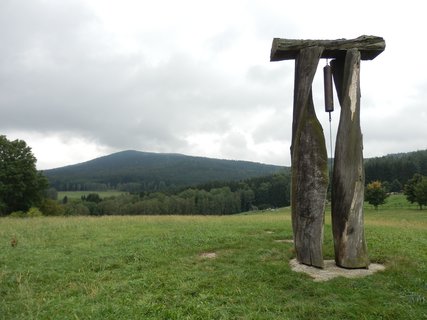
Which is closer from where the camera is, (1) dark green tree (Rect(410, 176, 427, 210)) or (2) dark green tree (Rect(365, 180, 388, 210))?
(1) dark green tree (Rect(410, 176, 427, 210))

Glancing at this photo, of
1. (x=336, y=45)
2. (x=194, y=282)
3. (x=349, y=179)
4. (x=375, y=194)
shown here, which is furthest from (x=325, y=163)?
(x=375, y=194)

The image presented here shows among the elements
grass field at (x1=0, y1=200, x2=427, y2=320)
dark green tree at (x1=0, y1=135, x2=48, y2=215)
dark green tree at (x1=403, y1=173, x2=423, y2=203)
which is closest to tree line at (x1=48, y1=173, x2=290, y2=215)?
dark green tree at (x1=403, y1=173, x2=423, y2=203)

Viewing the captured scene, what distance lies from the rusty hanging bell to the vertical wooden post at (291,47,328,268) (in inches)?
19.5

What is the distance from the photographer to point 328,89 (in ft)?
33.2

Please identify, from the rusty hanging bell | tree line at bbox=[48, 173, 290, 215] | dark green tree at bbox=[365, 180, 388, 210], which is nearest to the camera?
the rusty hanging bell

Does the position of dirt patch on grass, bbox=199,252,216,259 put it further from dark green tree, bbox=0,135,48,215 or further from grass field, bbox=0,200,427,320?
dark green tree, bbox=0,135,48,215

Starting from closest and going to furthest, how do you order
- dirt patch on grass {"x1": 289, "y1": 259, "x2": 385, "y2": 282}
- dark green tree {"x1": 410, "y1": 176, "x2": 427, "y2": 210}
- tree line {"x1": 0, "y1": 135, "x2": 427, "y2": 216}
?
dirt patch on grass {"x1": 289, "y1": 259, "x2": 385, "y2": 282}
tree line {"x1": 0, "y1": 135, "x2": 427, "y2": 216}
dark green tree {"x1": 410, "y1": 176, "x2": 427, "y2": 210}

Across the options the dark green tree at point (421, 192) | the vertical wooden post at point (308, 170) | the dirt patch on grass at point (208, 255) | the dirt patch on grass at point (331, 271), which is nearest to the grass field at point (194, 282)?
the dirt patch on grass at point (208, 255)

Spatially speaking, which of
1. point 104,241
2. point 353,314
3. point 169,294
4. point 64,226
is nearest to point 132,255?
point 104,241

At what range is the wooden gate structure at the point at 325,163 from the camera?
9.39 m

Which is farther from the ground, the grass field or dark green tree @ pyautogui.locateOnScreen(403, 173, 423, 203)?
dark green tree @ pyautogui.locateOnScreen(403, 173, 423, 203)

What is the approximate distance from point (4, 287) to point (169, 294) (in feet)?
13.4

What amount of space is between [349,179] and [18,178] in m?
37.5

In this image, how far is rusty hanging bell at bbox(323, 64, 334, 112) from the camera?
10109mm
